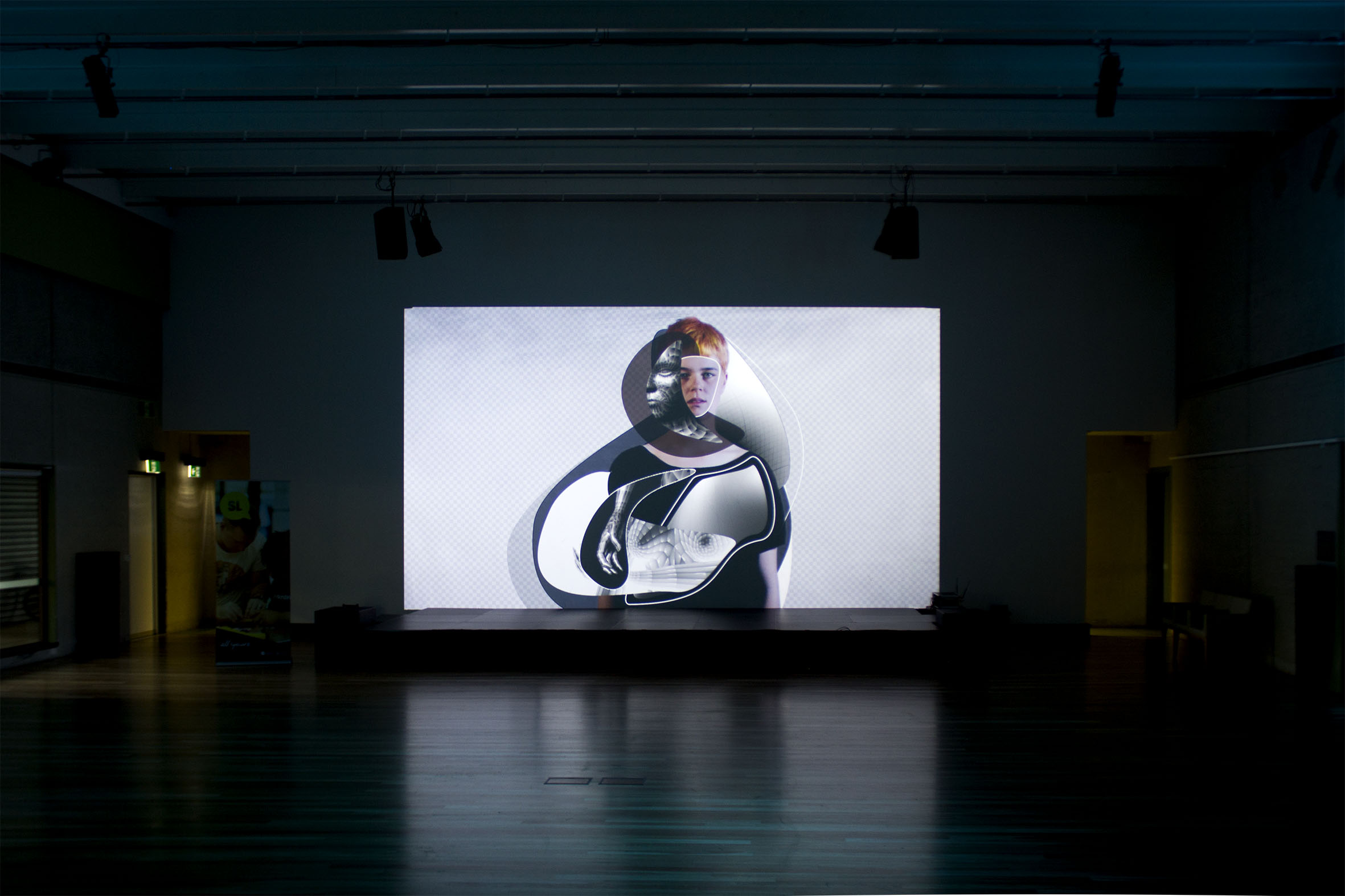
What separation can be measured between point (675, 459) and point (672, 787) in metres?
4.32

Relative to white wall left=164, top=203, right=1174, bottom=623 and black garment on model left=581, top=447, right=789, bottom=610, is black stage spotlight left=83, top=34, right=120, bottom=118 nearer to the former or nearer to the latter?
white wall left=164, top=203, right=1174, bottom=623

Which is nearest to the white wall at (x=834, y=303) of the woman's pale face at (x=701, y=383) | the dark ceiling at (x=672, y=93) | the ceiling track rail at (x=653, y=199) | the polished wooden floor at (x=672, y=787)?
the ceiling track rail at (x=653, y=199)

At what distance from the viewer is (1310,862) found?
10.8ft

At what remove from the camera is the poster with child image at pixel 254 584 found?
23.1 ft

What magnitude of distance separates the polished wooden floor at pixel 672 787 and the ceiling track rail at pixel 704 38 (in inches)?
162

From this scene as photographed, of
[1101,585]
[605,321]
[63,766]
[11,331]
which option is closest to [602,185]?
[605,321]

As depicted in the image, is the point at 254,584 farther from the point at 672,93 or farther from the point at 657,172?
the point at 672,93

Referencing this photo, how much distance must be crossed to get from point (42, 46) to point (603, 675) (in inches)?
221

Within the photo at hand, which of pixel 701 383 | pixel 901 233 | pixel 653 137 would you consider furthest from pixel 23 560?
pixel 901 233

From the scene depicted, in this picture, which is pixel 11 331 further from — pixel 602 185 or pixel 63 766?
pixel 602 185

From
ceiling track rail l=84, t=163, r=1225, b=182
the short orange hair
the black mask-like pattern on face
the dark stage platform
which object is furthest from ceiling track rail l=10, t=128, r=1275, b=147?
the dark stage platform

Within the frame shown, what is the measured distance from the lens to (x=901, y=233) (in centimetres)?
698

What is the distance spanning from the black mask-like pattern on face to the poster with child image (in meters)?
3.40

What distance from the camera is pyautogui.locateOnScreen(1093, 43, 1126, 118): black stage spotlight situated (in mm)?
5008
